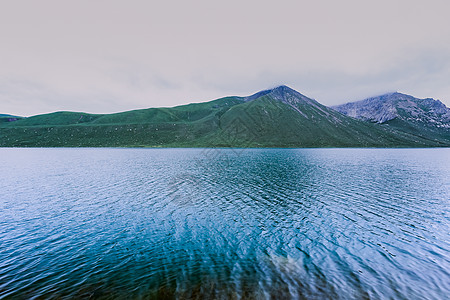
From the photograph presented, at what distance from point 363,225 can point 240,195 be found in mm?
22241

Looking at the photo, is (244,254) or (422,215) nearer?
(244,254)

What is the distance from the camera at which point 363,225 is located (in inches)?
1143

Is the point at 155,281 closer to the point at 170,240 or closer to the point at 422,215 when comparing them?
the point at 170,240

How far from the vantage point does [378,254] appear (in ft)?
70.4

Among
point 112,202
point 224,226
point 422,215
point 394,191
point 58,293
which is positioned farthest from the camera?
point 394,191

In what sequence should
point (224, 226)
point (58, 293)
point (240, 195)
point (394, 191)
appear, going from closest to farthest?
point (58, 293) → point (224, 226) → point (240, 195) → point (394, 191)

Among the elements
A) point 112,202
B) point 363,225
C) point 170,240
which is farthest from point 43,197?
point 363,225

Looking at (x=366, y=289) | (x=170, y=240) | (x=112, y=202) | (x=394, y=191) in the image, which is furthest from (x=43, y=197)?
(x=394, y=191)

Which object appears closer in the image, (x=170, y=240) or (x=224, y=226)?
(x=170, y=240)

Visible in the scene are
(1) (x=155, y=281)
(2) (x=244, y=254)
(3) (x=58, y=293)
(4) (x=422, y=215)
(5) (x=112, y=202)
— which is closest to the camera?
(3) (x=58, y=293)

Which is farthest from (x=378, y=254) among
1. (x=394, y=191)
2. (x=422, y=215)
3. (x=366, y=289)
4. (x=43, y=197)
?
(x=43, y=197)

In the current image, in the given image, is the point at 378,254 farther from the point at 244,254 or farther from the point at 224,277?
the point at 224,277

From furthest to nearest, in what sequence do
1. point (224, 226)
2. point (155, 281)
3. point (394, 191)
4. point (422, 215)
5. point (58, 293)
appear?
point (394, 191) → point (422, 215) → point (224, 226) → point (155, 281) → point (58, 293)

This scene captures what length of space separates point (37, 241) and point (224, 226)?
834 inches
